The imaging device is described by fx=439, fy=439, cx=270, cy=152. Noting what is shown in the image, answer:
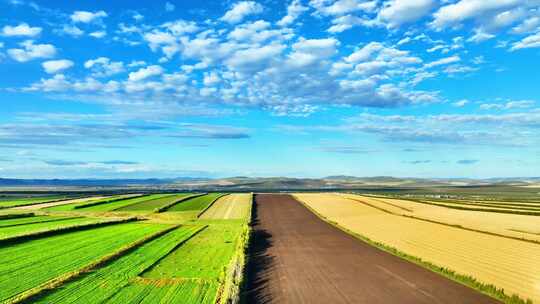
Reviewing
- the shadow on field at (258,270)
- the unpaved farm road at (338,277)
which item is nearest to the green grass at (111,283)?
the shadow on field at (258,270)

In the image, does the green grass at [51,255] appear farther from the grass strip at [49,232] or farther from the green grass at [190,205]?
the green grass at [190,205]

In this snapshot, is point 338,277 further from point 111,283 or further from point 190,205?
point 190,205

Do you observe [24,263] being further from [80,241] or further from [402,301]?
[402,301]

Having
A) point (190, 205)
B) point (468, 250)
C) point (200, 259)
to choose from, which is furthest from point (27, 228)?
point (468, 250)

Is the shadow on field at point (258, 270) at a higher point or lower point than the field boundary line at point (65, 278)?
lower

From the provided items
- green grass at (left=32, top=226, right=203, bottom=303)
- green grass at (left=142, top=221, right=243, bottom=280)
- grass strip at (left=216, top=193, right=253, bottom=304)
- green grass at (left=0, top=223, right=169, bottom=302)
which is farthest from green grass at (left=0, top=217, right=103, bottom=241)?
grass strip at (left=216, top=193, right=253, bottom=304)

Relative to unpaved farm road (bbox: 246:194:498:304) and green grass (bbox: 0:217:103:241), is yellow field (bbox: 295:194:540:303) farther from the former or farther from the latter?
green grass (bbox: 0:217:103:241)
